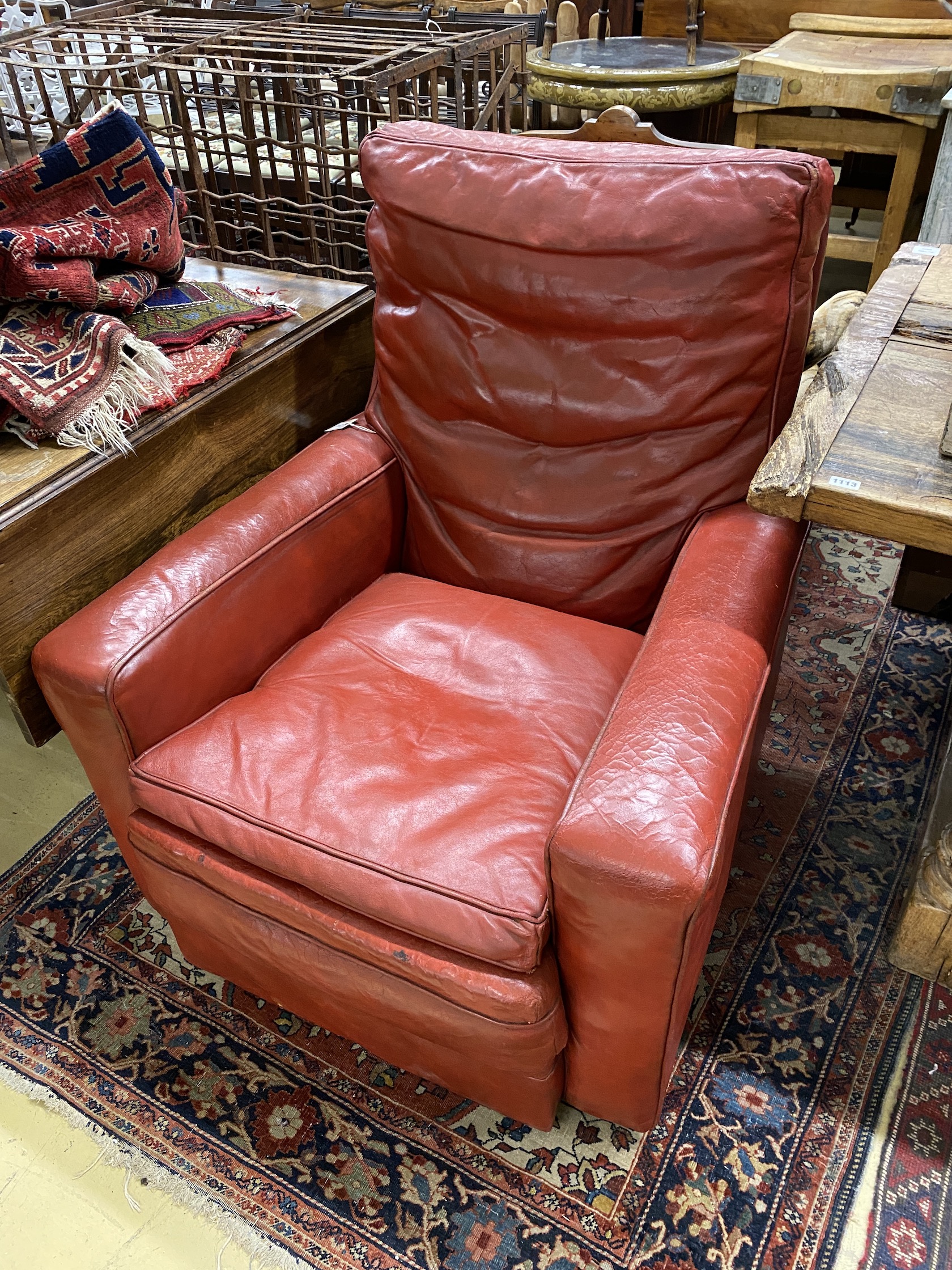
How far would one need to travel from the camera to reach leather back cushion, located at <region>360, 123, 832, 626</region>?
119cm

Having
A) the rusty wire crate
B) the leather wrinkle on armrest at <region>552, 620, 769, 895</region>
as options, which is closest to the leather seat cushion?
the leather wrinkle on armrest at <region>552, 620, 769, 895</region>

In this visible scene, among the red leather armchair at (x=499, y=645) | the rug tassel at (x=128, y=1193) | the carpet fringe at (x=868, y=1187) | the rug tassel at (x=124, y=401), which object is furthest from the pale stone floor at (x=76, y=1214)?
the rug tassel at (x=124, y=401)

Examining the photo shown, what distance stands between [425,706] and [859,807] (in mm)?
858

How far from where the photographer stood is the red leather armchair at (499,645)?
979 millimetres

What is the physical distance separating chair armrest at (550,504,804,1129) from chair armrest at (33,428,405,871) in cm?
53

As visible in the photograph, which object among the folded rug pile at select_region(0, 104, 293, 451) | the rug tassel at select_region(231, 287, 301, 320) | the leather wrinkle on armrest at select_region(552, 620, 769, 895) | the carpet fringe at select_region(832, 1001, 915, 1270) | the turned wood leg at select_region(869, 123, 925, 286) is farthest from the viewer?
the turned wood leg at select_region(869, 123, 925, 286)

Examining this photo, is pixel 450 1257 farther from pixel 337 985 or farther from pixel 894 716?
pixel 894 716

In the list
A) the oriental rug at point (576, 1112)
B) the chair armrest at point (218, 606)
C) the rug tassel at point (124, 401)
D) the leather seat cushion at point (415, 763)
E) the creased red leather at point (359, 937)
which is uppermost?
the rug tassel at point (124, 401)

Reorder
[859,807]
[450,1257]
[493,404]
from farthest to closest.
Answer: [859,807], [493,404], [450,1257]

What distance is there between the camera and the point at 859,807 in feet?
5.34

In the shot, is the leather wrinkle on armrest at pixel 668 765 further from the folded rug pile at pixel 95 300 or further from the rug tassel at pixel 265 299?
the rug tassel at pixel 265 299

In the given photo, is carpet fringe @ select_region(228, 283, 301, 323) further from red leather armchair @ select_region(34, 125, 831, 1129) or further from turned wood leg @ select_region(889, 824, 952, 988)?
turned wood leg @ select_region(889, 824, 952, 988)

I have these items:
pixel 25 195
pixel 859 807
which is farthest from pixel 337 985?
pixel 25 195

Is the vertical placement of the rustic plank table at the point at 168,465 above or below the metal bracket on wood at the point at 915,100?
below
